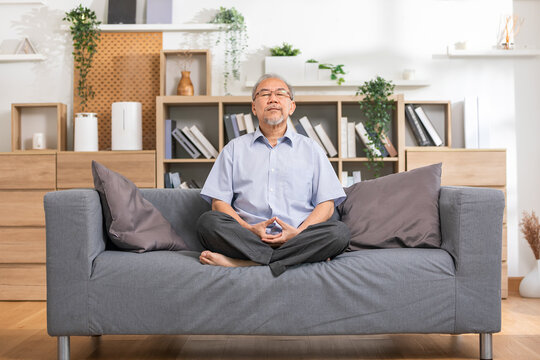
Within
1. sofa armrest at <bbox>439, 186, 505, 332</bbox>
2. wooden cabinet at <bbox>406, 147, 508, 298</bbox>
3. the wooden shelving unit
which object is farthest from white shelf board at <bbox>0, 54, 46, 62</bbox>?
sofa armrest at <bbox>439, 186, 505, 332</bbox>

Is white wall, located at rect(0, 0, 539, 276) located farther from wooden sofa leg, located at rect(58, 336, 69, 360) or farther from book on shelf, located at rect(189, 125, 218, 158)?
wooden sofa leg, located at rect(58, 336, 69, 360)

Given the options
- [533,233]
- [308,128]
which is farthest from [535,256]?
[308,128]

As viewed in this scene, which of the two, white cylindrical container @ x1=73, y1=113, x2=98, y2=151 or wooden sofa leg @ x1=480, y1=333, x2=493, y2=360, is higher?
white cylindrical container @ x1=73, y1=113, x2=98, y2=151

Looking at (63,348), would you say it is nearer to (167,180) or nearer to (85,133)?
(167,180)

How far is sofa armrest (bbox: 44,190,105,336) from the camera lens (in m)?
2.30

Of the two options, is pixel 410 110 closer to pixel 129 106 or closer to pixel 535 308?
pixel 535 308

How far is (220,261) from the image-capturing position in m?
2.33

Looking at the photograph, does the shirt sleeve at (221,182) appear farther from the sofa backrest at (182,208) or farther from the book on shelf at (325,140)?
the book on shelf at (325,140)

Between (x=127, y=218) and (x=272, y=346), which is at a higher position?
(x=127, y=218)

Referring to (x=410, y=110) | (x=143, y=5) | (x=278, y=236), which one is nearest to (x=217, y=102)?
(x=143, y=5)

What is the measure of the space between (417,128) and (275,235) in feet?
6.88

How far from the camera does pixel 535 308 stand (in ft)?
11.7

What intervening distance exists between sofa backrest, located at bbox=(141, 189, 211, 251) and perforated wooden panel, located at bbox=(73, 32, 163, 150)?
159 centimetres

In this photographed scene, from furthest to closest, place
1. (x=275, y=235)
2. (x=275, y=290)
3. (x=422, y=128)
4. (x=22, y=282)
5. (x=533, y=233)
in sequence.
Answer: (x=422, y=128) < (x=533, y=233) < (x=22, y=282) < (x=275, y=235) < (x=275, y=290)
